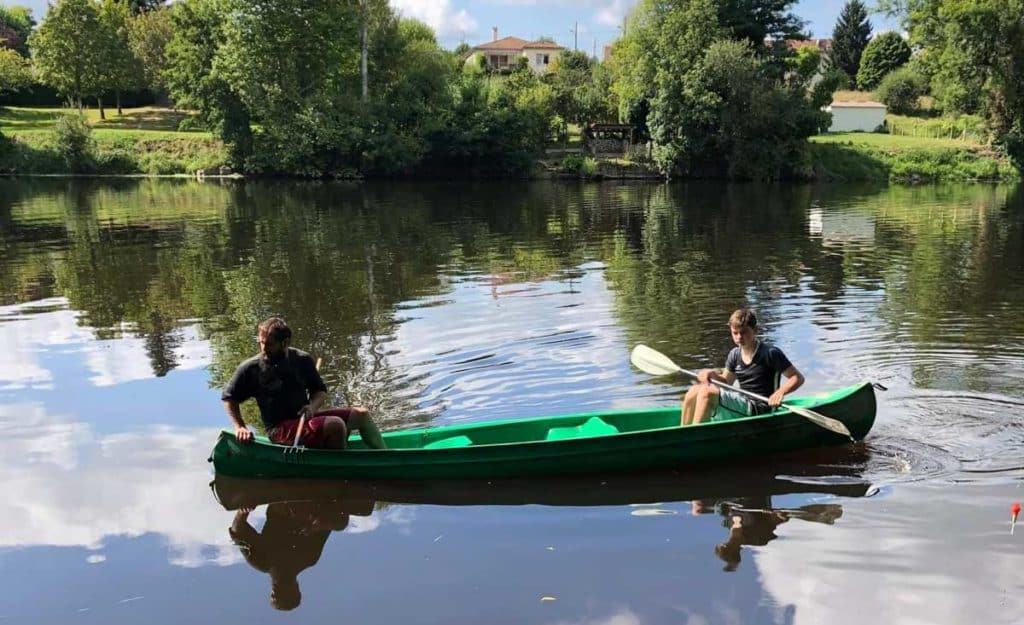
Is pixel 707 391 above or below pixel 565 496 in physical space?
above

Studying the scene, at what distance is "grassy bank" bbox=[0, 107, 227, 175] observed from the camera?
56.8 metres

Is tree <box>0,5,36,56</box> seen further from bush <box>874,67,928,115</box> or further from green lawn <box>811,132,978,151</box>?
bush <box>874,67,928,115</box>

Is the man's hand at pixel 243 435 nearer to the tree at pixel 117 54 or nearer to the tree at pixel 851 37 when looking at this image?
the tree at pixel 117 54

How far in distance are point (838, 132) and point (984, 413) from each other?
59.4 metres

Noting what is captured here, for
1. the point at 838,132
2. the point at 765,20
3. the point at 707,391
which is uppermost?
the point at 765,20

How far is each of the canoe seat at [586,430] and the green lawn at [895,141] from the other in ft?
167

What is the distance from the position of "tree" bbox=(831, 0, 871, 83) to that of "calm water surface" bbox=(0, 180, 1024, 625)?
2543 inches

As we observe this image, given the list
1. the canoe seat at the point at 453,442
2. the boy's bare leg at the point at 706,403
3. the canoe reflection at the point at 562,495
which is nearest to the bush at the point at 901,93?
the boy's bare leg at the point at 706,403

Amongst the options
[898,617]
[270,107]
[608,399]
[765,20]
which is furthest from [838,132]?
[898,617]

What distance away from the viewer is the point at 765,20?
5303cm

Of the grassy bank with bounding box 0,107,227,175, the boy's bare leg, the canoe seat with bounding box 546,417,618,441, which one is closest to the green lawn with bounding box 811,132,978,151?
the grassy bank with bounding box 0,107,227,175

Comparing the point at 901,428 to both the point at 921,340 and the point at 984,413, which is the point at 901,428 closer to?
the point at 984,413

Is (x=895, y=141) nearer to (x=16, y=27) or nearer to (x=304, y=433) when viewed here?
(x=304, y=433)

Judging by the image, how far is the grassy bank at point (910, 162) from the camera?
49938 millimetres
